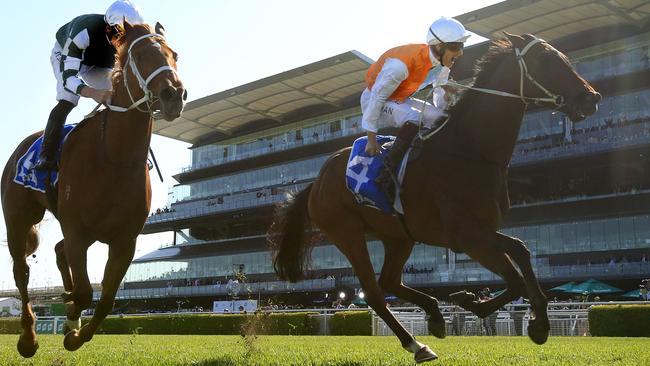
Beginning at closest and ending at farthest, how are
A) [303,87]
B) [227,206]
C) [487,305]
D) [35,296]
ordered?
[487,305]
[303,87]
[227,206]
[35,296]

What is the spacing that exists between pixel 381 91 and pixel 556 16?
36.1 metres

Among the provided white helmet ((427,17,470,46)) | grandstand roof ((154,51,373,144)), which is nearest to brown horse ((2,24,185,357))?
white helmet ((427,17,470,46))

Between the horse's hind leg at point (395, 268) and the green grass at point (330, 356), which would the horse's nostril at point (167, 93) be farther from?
→ the horse's hind leg at point (395, 268)

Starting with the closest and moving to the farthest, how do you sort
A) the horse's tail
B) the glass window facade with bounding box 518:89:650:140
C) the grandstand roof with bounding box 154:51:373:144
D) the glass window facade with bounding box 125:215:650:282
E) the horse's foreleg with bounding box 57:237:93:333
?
the horse's foreleg with bounding box 57:237:93:333, the horse's tail, the glass window facade with bounding box 125:215:650:282, the glass window facade with bounding box 518:89:650:140, the grandstand roof with bounding box 154:51:373:144

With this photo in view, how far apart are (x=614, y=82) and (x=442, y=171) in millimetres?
37944

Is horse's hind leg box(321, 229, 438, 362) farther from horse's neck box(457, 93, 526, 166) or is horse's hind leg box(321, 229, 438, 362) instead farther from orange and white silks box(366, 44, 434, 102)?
horse's neck box(457, 93, 526, 166)

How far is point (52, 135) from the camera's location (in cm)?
576

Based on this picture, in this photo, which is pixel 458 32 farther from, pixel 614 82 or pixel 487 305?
pixel 614 82

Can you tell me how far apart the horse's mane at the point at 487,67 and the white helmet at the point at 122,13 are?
2738 millimetres

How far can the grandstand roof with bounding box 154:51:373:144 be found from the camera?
158 ft

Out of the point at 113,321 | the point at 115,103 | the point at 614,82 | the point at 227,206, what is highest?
the point at 614,82

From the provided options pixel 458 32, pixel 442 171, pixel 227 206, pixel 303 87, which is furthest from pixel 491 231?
pixel 227 206

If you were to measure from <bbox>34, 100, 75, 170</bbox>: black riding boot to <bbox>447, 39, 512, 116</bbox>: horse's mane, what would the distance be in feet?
10.8

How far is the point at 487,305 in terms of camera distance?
525 cm
